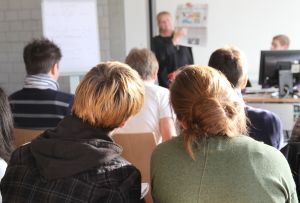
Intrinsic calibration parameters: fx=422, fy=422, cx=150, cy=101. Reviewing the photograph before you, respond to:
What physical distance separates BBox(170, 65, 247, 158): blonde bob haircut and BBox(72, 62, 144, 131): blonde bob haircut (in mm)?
139

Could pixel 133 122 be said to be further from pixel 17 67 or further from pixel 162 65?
pixel 17 67

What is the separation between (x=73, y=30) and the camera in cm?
484

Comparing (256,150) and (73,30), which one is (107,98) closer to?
(256,150)

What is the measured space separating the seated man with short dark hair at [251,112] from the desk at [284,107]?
190 centimetres

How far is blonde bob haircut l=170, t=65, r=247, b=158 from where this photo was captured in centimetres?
125

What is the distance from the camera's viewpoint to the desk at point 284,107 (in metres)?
3.95

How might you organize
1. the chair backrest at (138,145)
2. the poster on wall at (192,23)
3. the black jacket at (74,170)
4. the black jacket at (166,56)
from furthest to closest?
the poster on wall at (192,23) < the black jacket at (166,56) < the chair backrest at (138,145) < the black jacket at (74,170)

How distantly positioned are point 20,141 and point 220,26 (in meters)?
3.42

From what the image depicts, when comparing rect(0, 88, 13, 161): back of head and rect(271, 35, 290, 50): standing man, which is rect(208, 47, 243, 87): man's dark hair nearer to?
rect(0, 88, 13, 161): back of head

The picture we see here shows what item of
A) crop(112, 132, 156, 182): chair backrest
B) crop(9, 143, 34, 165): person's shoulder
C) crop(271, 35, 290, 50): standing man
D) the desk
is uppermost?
crop(271, 35, 290, 50): standing man

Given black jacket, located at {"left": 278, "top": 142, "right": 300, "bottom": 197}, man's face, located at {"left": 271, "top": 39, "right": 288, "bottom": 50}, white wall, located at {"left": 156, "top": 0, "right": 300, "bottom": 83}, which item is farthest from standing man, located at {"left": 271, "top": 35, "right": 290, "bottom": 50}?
black jacket, located at {"left": 278, "top": 142, "right": 300, "bottom": 197}

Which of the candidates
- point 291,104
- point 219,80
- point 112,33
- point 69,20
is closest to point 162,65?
point 112,33

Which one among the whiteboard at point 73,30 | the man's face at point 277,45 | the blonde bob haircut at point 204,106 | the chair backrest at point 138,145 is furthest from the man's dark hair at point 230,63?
the whiteboard at point 73,30

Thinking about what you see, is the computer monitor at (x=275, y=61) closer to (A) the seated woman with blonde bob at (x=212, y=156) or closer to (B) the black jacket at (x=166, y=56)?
(B) the black jacket at (x=166, y=56)
